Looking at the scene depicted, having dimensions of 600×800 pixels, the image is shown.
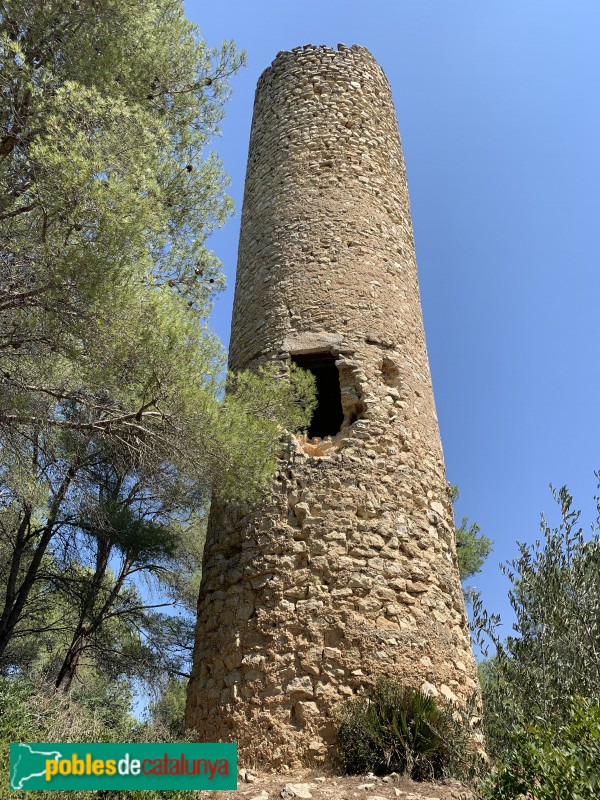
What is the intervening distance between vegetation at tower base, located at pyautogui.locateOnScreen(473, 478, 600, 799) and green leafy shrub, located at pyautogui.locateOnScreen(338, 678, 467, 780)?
1.46 feet

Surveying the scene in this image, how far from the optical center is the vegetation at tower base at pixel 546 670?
113 inches

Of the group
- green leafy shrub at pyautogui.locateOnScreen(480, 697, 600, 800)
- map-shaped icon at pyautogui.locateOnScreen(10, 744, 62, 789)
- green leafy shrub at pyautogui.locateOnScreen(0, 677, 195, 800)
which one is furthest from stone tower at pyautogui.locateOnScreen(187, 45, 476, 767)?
green leafy shrub at pyautogui.locateOnScreen(480, 697, 600, 800)

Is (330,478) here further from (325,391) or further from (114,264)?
(114,264)

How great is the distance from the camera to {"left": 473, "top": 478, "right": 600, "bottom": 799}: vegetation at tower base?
113 inches

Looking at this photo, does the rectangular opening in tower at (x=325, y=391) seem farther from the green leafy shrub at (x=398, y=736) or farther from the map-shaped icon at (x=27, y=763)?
the map-shaped icon at (x=27, y=763)

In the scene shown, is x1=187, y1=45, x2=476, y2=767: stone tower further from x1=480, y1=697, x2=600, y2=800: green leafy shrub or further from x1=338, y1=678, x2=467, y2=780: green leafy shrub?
x1=480, y1=697, x2=600, y2=800: green leafy shrub

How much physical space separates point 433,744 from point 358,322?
3.53 meters

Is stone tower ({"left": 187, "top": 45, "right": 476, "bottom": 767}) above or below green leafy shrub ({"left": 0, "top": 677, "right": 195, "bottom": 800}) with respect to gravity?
above

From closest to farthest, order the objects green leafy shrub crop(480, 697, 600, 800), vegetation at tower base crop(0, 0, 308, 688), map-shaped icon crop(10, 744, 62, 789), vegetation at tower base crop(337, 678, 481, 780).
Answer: green leafy shrub crop(480, 697, 600, 800) → map-shaped icon crop(10, 744, 62, 789) → vegetation at tower base crop(337, 678, 481, 780) → vegetation at tower base crop(0, 0, 308, 688)

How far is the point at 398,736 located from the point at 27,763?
221 centimetres

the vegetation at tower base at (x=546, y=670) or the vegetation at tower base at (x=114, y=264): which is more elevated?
the vegetation at tower base at (x=114, y=264)

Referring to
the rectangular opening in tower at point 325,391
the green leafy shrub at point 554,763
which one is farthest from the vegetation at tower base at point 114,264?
the green leafy shrub at point 554,763

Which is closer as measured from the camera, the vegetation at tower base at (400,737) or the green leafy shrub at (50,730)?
the green leafy shrub at (50,730)

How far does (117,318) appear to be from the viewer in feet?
14.3
